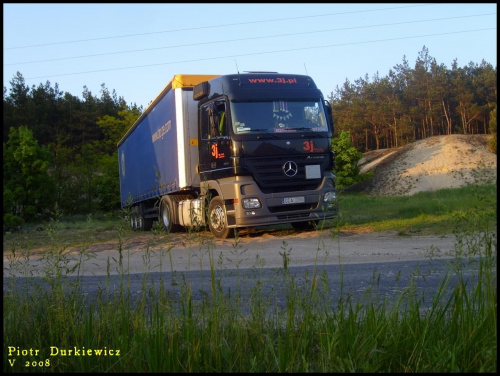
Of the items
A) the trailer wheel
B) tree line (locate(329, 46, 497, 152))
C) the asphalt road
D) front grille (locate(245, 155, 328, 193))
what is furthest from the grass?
tree line (locate(329, 46, 497, 152))

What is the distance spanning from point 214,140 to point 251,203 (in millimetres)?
1798

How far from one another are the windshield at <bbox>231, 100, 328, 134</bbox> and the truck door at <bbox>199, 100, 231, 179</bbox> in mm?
339

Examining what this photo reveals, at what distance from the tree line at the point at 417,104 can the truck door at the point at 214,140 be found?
39.5m

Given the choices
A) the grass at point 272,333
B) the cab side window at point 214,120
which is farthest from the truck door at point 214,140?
the grass at point 272,333

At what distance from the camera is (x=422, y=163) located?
50562 millimetres

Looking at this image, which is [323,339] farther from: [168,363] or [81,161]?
[81,161]

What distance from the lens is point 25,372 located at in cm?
356

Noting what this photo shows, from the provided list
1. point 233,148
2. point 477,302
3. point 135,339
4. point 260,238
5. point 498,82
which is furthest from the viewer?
point 260,238

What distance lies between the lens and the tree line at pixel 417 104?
51.0 metres

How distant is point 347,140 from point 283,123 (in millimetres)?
30654

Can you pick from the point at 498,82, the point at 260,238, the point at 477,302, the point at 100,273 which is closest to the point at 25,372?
the point at 477,302

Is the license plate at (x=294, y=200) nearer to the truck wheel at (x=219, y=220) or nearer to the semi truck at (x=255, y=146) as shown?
the semi truck at (x=255, y=146)

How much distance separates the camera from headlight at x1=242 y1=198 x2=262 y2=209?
43.5 feet

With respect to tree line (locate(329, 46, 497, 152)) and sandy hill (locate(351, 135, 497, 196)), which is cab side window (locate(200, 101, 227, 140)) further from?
tree line (locate(329, 46, 497, 152))
